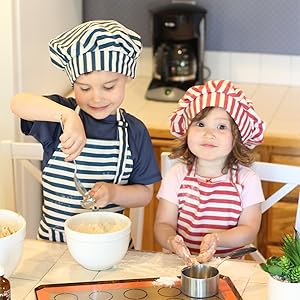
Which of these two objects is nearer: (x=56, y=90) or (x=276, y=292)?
(x=276, y=292)

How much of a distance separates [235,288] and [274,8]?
1802mm

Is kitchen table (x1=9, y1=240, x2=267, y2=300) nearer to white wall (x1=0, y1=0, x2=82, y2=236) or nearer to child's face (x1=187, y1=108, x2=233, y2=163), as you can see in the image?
child's face (x1=187, y1=108, x2=233, y2=163)

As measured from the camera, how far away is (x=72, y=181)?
2.03 meters

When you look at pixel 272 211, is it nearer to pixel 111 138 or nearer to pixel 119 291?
pixel 111 138

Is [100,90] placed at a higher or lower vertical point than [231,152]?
higher

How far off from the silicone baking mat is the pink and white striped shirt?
0.35 meters

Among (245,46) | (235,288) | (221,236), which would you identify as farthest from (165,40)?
(235,288)

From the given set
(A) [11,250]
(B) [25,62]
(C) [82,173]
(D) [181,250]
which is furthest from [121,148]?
(B) [25,62]

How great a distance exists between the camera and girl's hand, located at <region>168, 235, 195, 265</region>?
1.75 metres

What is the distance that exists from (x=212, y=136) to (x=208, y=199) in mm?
167

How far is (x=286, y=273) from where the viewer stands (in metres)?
1.53

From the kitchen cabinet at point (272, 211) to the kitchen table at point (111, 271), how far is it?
3.16 ft

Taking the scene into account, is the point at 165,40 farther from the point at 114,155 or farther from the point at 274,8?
the point at 114,155

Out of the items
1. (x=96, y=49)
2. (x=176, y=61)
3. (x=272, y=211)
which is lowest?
(x=272, y=211)
